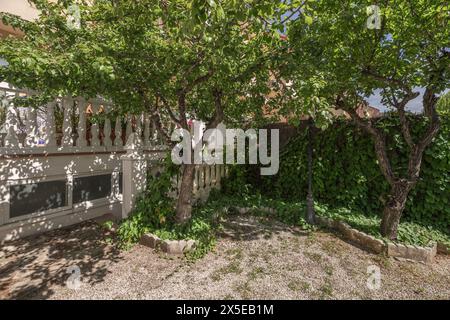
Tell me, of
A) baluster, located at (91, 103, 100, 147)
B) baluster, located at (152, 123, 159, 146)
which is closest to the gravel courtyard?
baluster, located at (91, 103, 100, 147)

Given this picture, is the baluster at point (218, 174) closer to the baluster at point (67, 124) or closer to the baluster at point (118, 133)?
the baluster at point (118, 133)

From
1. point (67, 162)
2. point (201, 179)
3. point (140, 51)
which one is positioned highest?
point (140, 51)

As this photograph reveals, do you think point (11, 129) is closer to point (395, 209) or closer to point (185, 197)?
point (185, 197)

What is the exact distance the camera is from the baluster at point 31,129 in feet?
15.0

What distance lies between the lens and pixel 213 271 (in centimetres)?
381

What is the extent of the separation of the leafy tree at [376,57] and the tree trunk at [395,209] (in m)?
0.02

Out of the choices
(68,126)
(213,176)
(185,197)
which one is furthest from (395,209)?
(68,126)

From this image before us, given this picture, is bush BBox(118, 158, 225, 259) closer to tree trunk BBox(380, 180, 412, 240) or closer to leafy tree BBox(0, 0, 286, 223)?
leafy tree BBox(0, 0, 286, 223)

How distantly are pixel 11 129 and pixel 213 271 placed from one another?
4.27 m

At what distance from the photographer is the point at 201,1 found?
86.3 inches

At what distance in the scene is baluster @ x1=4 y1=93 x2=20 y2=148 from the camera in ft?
14.1

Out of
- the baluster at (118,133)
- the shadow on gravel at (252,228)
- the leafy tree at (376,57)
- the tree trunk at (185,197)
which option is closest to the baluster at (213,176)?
the shadow on gravel at (252,228)

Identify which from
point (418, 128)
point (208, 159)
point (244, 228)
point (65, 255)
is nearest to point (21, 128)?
point (65, 255)
